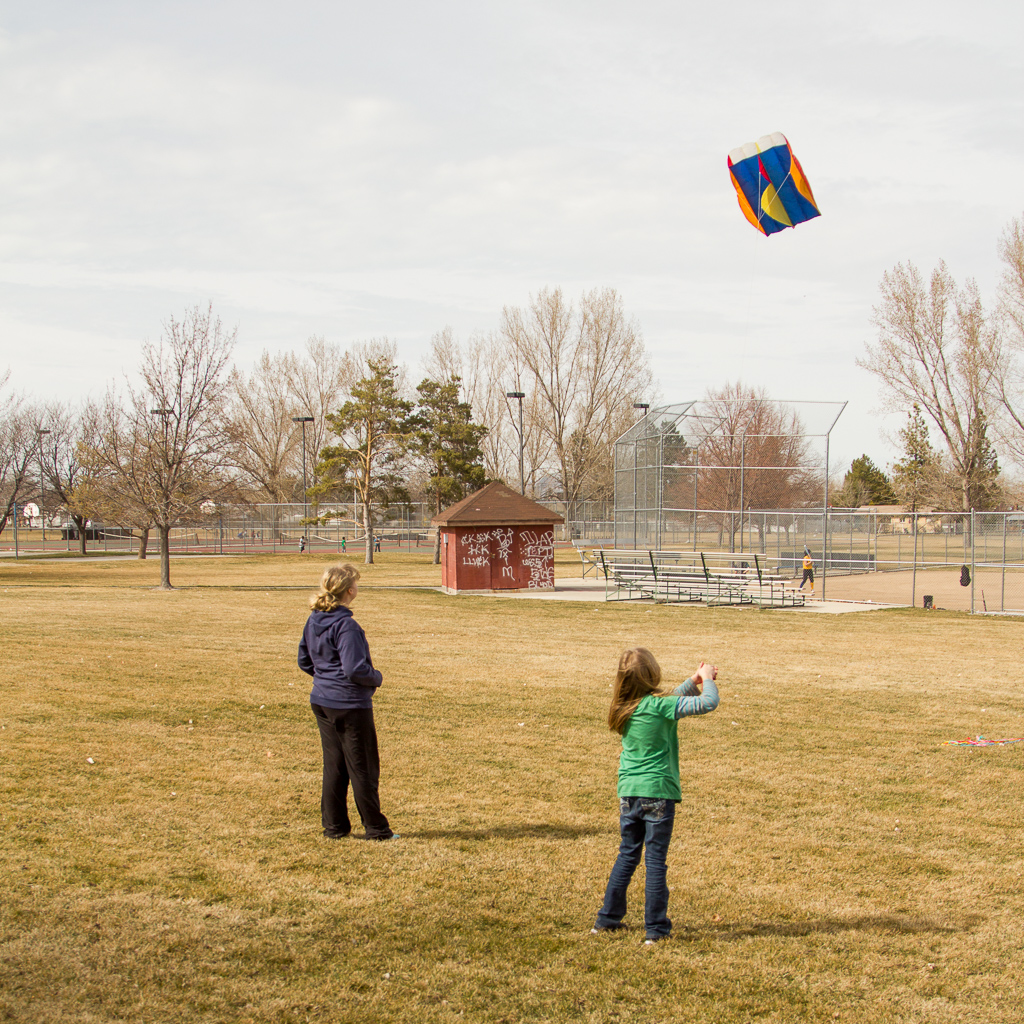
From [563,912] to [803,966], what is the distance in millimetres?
1115

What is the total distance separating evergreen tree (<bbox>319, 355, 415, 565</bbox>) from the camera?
38469 mm

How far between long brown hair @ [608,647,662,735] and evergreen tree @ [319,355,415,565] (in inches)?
1363

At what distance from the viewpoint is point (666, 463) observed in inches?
1096

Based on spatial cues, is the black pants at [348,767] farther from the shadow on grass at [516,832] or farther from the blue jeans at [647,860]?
the blue jeans at [647,860]

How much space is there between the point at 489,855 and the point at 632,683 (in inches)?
67.8

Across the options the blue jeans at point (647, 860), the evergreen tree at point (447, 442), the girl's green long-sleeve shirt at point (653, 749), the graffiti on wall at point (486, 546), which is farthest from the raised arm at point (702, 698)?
the evergreen tree at point (447, 442)

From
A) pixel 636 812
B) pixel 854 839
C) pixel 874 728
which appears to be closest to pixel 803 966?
pixel 636 812

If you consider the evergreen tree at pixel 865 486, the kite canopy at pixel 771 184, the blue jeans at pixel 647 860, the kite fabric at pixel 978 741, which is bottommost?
the kite fabric at pixel 978 741

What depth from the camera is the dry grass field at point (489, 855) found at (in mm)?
3721

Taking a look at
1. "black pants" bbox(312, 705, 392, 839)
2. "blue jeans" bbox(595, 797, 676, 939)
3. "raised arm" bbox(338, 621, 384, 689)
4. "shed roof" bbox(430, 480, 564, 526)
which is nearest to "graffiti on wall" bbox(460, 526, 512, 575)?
"shed roof" bbox(430, 480, 564, 526)

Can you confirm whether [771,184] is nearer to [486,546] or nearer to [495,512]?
[495,512]

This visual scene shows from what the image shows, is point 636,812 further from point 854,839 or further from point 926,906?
point 854,839

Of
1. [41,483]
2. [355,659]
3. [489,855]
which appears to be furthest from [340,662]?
[41,483]

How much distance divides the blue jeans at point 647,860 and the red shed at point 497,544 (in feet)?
68.9
